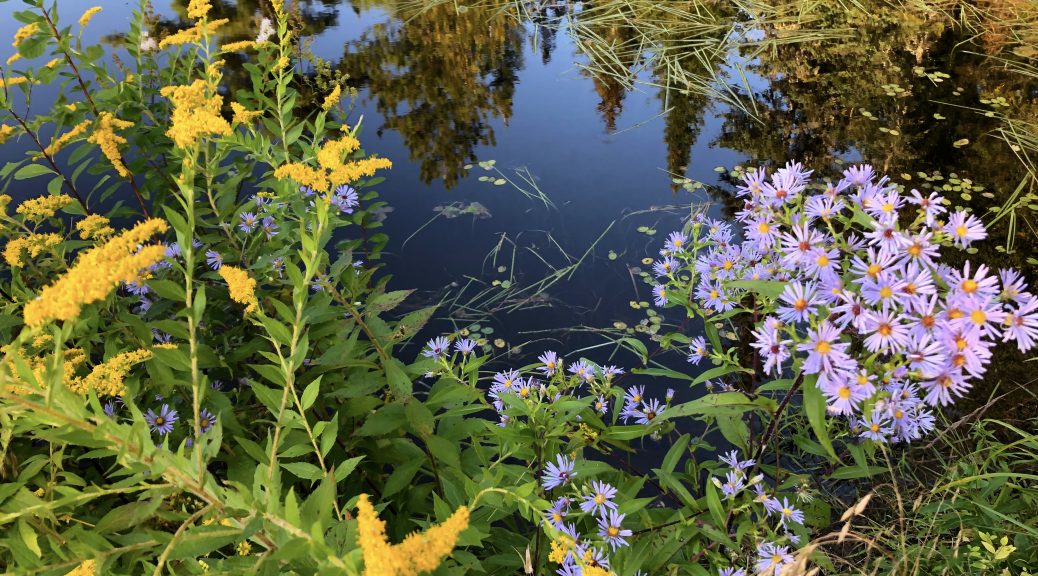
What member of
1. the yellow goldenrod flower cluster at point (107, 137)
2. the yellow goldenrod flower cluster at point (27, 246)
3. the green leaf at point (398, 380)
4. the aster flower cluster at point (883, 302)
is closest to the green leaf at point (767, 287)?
the aster flower cluster at point (883, 302)

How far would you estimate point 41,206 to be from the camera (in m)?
1.35

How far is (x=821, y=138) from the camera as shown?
3.16 meters

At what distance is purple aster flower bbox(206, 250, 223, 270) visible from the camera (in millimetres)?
1492

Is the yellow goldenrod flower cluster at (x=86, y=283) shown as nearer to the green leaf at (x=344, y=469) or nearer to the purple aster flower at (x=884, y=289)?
the green leaf at (x=344, y=469)

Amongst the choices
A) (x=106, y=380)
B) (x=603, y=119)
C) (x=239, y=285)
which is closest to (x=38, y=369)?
(x=106, y=380)

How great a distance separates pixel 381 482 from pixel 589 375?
563 millimetres

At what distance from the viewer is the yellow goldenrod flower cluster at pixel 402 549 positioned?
543 mm

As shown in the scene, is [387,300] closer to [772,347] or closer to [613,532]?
[613,532]

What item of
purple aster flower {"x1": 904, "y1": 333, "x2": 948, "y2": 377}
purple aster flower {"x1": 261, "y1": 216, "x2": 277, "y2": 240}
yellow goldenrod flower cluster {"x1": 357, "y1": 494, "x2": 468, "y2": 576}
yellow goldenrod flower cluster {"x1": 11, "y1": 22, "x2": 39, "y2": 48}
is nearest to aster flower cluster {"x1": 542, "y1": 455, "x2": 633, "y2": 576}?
yellow goldenrod flower cluster {"x1": 357, "y1": 494, "x2": 468, "y2": 576}

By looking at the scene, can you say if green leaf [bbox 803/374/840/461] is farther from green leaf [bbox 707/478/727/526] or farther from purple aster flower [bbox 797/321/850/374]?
green leaf [bbox 707/478/727/526]

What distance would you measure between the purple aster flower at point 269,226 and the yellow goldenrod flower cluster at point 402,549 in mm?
1167

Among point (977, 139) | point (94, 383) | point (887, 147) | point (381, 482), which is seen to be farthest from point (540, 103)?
point (94, 383)

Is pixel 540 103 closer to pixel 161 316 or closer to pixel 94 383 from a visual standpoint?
pixel 161 316

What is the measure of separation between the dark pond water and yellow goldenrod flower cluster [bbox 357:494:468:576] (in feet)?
5.71
